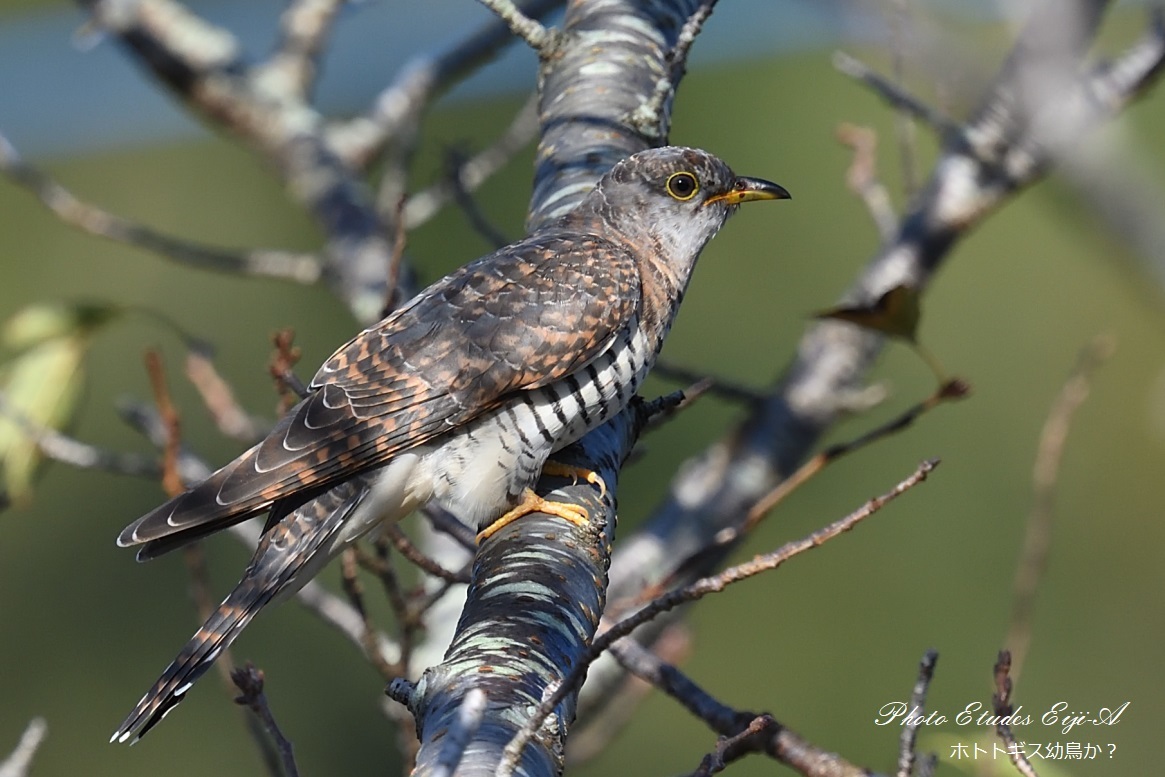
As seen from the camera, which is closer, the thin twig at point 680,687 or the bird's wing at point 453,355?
the thin twig at point 680,687

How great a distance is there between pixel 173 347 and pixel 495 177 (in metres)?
2.12

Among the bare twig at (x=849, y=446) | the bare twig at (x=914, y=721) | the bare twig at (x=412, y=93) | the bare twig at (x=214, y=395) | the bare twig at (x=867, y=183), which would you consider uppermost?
the bare twig at (x=412, y=93)

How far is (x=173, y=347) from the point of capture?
7.12 meters

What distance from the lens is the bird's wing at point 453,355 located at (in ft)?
7.09

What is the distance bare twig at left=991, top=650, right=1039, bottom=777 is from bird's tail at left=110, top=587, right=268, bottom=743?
3.79 feet

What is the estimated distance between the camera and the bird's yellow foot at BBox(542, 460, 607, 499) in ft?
7.13

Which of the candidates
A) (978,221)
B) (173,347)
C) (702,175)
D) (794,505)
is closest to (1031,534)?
(978,221)

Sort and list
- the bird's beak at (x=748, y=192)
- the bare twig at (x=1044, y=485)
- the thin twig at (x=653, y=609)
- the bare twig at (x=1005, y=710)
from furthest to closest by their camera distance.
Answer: the bird's beak at (x=748, y=192) < the bare twig at (x=1044, y=485) < the bare twig at (x=1005, y=710) < the thin twig at (x=653, y=609)

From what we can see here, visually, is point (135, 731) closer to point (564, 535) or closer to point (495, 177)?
point (564, 535)

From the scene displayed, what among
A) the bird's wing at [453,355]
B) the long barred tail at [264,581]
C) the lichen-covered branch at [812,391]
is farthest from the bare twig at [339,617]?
the lichen-covered branch at [812,391]

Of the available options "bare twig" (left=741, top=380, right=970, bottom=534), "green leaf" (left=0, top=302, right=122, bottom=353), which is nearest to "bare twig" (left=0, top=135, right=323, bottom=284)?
"green leaf" (left=0, top=302, right=122, bottom=353)

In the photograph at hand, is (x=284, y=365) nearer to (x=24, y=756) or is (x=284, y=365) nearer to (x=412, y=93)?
(x=24, y=756)

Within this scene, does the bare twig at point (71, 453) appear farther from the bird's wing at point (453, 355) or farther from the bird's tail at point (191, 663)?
the bird's tail at point (191, 663)

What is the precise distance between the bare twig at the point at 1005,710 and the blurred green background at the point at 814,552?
10.7 feet
